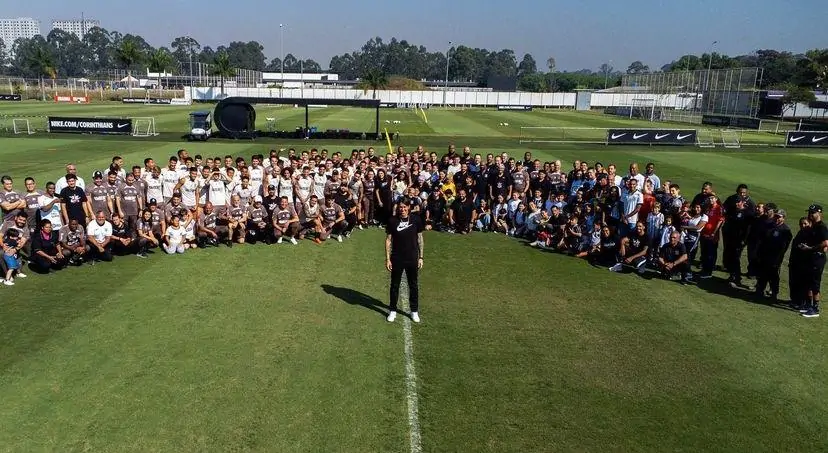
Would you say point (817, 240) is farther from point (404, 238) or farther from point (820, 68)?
point (820, 68)

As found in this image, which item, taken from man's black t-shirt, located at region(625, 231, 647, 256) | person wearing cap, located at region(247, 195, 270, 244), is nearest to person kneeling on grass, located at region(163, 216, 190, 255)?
person wearing cap, located at region(247, 195, 270, 244)

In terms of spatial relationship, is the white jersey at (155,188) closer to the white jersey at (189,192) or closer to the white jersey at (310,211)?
the white jersey at (189,192)

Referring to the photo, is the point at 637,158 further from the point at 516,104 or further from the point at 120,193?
the point at 516,104

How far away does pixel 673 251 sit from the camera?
11.5 m

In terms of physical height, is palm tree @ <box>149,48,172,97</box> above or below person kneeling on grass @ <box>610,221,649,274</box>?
above

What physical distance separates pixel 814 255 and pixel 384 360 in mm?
7803

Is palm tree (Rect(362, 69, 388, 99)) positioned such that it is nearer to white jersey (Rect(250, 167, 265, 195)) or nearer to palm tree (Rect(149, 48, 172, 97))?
→ palm tree (Rect(149, 48, 172, 97))

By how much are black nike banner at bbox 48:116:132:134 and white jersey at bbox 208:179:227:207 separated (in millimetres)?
28561

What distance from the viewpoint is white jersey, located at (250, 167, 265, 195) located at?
14048 mm

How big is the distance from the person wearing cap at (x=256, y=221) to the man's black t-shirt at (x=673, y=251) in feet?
29.5

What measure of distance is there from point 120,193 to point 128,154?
706 inches

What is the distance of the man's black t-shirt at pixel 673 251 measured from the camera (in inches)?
452

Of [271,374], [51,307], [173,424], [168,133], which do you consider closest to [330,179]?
[51,307]

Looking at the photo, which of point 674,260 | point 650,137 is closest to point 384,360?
point 674,260
